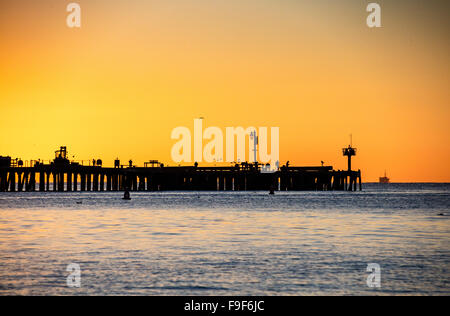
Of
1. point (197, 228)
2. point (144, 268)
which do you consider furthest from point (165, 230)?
point (144, 268)

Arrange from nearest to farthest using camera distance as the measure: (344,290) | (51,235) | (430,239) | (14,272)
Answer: (344,290) → (14,272) → (430,239) → (51,235)

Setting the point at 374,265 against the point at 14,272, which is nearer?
the point at 14,272

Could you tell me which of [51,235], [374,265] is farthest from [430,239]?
[51,235]

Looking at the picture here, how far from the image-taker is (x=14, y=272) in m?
25.7

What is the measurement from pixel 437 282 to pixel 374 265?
4330 millimetres

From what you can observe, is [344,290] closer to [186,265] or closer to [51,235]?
[186,265]

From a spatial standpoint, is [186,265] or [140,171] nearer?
[186,265]

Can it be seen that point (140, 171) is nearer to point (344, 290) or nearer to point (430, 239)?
point (430, 239)
